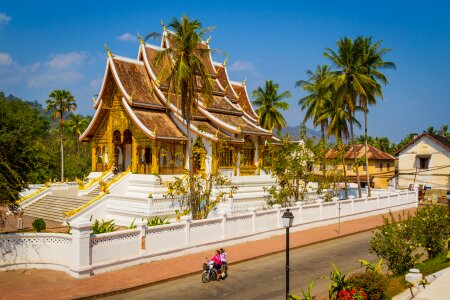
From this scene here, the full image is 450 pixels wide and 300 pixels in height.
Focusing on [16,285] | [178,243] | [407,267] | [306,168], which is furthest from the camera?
[306,168]

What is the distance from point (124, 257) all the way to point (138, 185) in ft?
38.4

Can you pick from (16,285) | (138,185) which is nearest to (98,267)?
(16,285)

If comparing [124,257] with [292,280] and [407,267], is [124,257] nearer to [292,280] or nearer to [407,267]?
[292,280]

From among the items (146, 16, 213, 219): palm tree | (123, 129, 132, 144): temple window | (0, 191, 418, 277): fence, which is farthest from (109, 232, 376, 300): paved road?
(123, 129, 132, 144): temple window

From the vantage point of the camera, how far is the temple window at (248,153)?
99.6ft

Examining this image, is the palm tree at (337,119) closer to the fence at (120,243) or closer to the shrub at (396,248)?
the fence at (120,243)

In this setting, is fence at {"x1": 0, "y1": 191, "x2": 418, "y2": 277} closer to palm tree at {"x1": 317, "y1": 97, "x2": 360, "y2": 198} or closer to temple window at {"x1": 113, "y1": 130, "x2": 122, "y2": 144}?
temple window at {"x1": 113, "y1": 130, "x2": 122, "y2": 144}

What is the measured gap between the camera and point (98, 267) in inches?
537

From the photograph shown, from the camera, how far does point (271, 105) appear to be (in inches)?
1854

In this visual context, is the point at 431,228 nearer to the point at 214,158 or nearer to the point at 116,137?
the point at 214,158

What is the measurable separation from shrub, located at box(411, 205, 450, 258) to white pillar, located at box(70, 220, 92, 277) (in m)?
10.5

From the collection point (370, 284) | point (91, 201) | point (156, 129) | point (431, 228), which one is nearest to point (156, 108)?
point (156, 129)

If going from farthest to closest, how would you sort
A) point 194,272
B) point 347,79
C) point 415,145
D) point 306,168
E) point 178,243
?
1. point 415,145
2. point 347,79
3. point 306,168
4. point 178,243
5. point 194,272

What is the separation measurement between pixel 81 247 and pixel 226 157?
16728 millimetres
